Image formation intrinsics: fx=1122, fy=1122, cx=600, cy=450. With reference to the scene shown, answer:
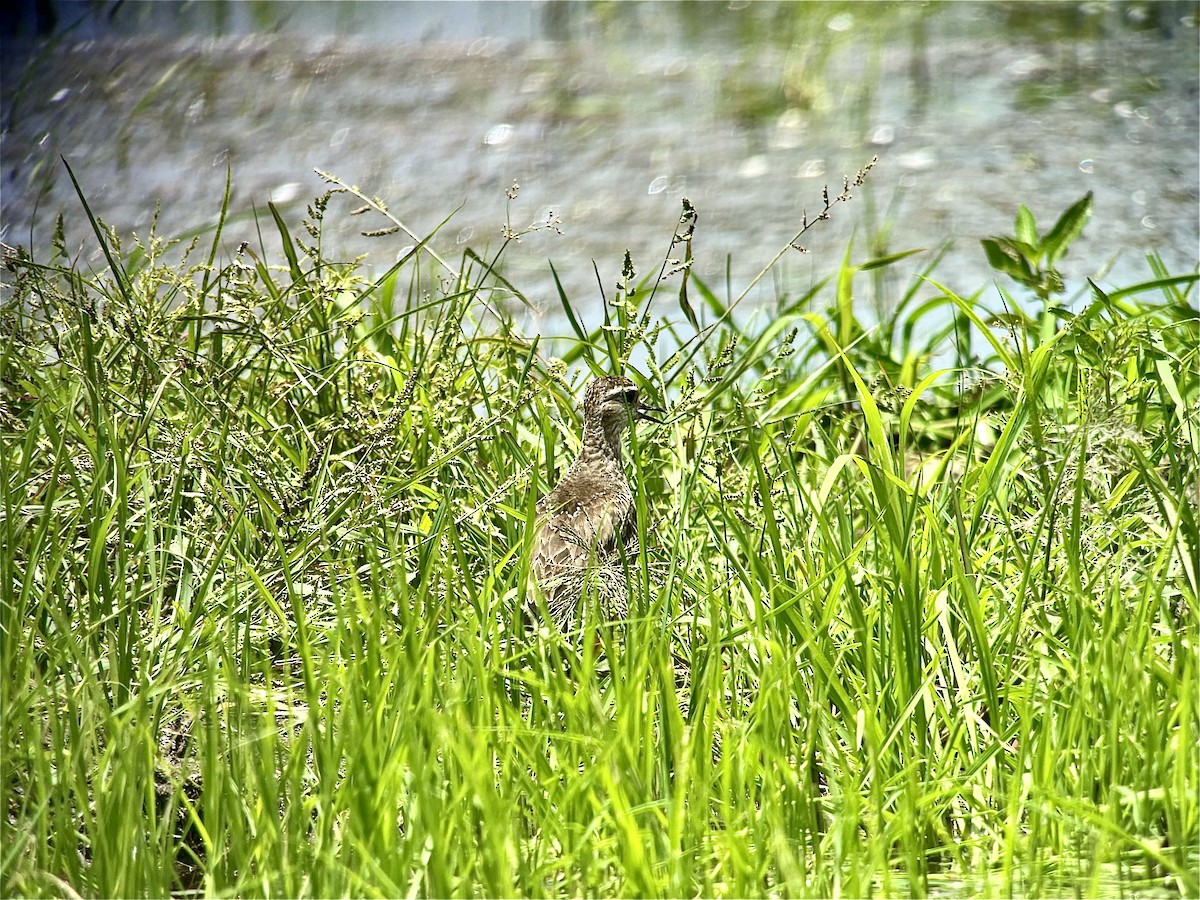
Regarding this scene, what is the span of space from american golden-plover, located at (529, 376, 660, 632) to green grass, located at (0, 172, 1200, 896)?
0.44 feet

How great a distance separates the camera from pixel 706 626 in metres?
2.42

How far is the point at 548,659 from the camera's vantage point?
2664mm

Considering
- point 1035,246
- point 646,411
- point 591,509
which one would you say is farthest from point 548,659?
point 1035,246

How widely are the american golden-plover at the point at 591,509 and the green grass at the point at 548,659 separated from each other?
13cm

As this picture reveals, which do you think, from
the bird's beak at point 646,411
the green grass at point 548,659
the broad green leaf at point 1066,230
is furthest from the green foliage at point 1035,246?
the bird's beak at point 646,411

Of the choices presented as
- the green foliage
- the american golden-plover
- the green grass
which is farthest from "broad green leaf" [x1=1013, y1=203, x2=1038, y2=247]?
the american golden-plover

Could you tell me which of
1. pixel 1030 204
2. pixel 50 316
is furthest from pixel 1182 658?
pixel 1030 204

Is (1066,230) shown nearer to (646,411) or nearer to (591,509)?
(646,411)

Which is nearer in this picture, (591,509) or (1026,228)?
(591,509)

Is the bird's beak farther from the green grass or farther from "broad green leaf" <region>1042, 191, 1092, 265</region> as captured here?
"broad green leaf" <region>1042, 191, 1092, 265</region>

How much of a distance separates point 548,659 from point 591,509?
888 mm

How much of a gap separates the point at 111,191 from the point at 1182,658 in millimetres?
3732

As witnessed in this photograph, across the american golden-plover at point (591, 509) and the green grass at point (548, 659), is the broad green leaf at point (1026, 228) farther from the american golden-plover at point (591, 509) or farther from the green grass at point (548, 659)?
the american golden-plover at point (591, 509)

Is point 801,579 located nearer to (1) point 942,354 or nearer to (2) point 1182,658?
(2) point 1182,658
